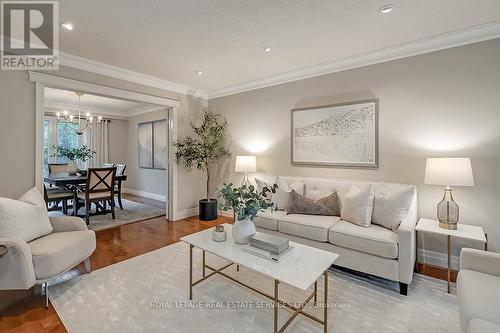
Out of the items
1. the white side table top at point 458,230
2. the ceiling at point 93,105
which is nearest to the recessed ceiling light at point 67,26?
the ceiling at point 93,105

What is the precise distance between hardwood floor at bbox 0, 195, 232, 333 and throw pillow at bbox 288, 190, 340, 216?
180 centimetres

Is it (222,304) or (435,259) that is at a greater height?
(435,259)

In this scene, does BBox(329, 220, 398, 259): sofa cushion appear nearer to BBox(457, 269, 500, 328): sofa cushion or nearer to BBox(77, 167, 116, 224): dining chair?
BBox(457, 269, 500, 328): sofa cushion

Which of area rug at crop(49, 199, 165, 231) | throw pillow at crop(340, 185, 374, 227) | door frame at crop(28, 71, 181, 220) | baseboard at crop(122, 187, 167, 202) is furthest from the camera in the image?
baseboard at crop(122, 187, 167, 202)

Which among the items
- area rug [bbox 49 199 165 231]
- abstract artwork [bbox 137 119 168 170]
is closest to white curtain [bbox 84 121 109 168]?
abstract artwork [bbox 137 119 168 170]

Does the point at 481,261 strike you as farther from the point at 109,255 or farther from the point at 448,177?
the point at 109,255

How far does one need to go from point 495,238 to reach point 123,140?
8308 millimetres

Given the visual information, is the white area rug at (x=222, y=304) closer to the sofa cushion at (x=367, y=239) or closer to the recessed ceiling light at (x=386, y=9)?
the sofa cushion at (x=367, y=239)

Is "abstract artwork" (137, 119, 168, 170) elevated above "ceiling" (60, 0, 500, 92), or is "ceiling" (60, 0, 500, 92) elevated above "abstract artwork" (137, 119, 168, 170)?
"ceiling" (60, 0, 500, 92)

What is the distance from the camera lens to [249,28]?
2402 millimetres

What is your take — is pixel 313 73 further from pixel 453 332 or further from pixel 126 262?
pixel 126 262

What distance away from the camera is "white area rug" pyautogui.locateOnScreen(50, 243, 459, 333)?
1.73m

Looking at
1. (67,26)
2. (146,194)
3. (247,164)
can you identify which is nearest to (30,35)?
(67,26)

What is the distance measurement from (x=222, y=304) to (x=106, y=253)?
1889mm
